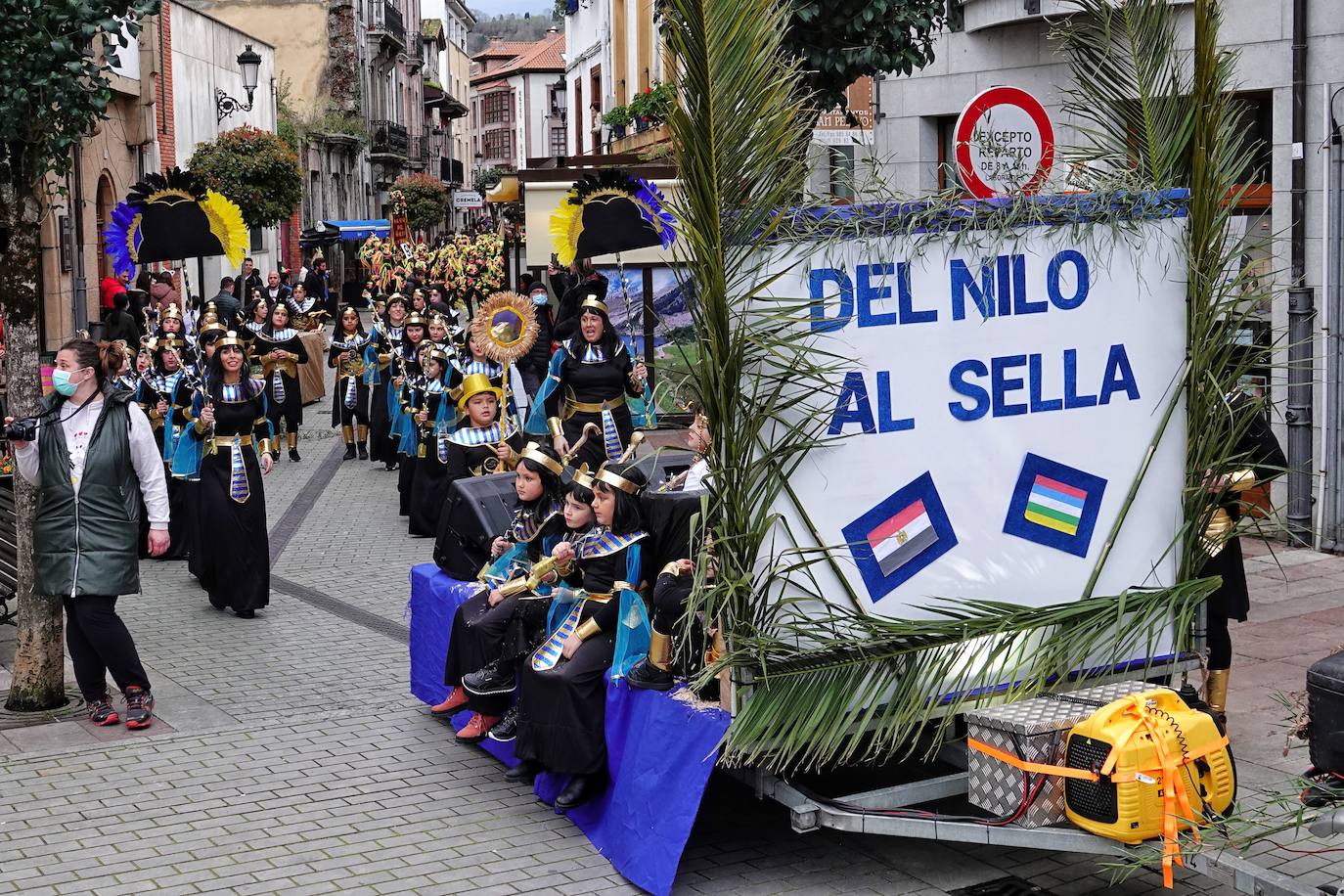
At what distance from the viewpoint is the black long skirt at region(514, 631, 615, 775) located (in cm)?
648

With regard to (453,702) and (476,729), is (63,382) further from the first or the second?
(476,729)

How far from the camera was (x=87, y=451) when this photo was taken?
8.01m

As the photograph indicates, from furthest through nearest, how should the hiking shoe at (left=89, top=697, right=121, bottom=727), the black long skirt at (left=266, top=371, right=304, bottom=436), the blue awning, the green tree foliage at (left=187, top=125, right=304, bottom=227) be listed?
the blue awning < the green tree foliage at (left=187, top=125, right=304, bottom=227) < the black long skirt at (left=266, top=371, right=304, bottom=436) < the hiking shoe at (left=89, top=697, right=121, bottom=727)

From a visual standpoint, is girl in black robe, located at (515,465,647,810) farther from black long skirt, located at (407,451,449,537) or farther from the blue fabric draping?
black long skirt, located at (407,451,449,537)

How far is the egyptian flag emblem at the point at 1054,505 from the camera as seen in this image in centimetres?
607

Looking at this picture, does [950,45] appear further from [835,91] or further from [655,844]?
[655,844]

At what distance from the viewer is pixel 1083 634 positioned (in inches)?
240

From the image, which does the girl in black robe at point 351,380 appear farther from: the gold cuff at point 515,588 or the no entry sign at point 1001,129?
the gold cuff at point 515,588

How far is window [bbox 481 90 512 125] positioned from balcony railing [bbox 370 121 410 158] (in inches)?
2188

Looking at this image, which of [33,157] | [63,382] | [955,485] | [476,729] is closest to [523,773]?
[476,729]

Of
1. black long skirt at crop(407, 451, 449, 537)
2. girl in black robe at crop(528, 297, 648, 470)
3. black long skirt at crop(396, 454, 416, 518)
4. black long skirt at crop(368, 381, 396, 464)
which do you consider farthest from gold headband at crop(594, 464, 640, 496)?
black long skirt at crop(368, 381, 396, 464)

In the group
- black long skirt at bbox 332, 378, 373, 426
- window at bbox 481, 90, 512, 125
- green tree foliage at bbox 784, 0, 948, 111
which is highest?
window at bbox 481, 90, 512, 125

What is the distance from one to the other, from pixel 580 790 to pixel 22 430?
336 centimetres

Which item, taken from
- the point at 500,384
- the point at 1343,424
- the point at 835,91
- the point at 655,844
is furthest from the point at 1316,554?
the point at 655,844
